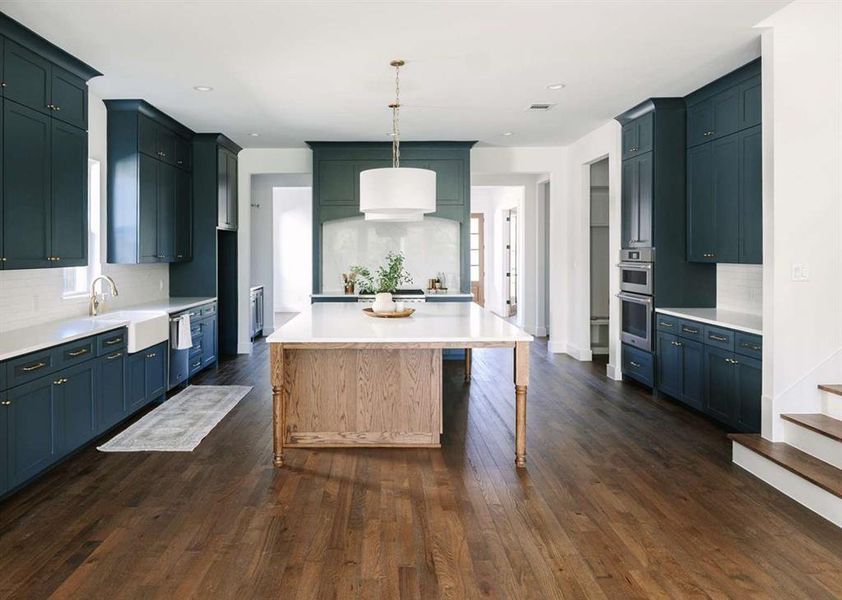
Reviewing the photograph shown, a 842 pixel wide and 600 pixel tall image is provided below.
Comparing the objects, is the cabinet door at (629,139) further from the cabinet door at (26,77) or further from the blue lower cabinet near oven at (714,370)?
the cabinet door at (26,77)

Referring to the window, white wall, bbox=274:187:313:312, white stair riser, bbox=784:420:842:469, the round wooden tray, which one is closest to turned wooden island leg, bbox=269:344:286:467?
the round wooden tray

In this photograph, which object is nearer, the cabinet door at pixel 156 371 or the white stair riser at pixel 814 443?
the white stair riser at pixel 814 443

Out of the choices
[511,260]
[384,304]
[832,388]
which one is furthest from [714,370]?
[511,260]

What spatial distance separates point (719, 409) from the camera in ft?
16.0

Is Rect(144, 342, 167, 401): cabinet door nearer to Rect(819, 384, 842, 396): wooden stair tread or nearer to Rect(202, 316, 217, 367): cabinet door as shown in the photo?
Rect(202, 316, 217, 367): cabinet door

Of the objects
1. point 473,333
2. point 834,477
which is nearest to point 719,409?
point 834,477

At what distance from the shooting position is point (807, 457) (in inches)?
146

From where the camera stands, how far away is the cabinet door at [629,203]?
644 centimetres

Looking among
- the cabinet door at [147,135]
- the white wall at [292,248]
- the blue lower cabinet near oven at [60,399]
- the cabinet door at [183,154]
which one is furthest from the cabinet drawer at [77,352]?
the white wall at [292,248]

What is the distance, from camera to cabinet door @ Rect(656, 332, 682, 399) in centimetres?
554

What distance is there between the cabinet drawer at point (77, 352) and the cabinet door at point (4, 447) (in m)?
0.59

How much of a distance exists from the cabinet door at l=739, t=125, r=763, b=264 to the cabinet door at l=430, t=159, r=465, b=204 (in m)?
3.67

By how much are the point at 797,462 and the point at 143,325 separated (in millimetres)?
4586

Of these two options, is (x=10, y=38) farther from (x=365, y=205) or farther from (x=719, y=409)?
(x=719, y=409)
